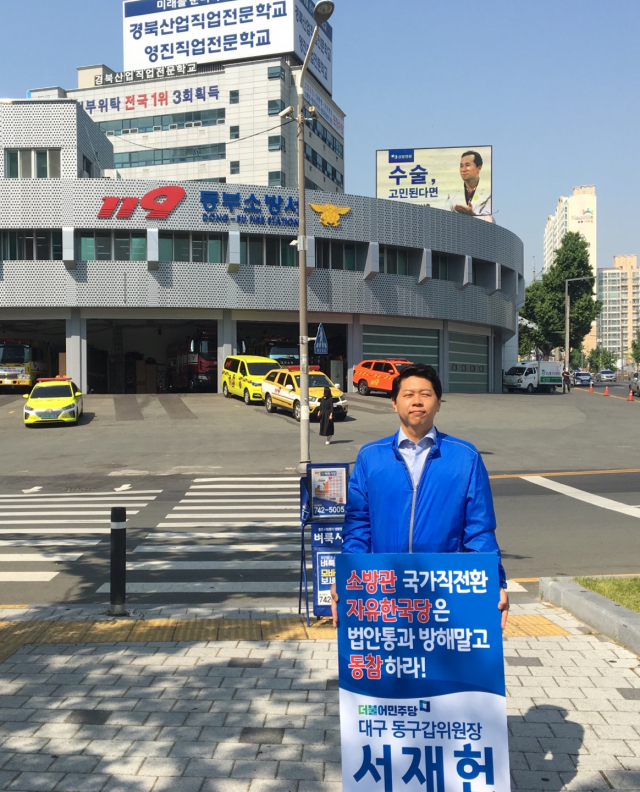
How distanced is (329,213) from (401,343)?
921 centimetres

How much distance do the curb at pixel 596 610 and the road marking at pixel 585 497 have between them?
567 cm

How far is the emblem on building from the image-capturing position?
140 ft

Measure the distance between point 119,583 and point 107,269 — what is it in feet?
113

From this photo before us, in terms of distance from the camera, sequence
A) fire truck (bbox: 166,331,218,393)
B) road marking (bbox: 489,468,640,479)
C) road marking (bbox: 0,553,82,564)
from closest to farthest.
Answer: road marking (bbox: 0,553,82,564) < road marking (bbox: 489,468,640,479) < fire truck (bbox: 166,331,218,393)

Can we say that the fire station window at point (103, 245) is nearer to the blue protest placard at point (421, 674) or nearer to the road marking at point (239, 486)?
the road marking at point (239, 486)

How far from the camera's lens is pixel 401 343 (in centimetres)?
4719

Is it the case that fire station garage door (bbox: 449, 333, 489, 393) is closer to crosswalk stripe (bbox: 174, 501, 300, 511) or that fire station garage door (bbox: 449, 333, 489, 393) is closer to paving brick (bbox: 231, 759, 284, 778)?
crosswalk stripe (bbox: 174, 501, 300, 511)

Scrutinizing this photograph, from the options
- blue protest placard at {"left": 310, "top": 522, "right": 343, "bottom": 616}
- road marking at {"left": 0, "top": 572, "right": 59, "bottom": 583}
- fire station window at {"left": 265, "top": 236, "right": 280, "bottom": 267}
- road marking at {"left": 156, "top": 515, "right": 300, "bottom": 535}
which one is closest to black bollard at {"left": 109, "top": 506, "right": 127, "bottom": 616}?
blue protest placard at {"left": 310, "top": 522, "right": 343, "bottom": 616}

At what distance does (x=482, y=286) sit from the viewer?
51438mm

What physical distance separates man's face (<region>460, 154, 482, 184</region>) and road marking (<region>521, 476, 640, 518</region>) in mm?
50970

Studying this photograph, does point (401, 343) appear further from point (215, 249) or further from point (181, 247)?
point (181, 247)

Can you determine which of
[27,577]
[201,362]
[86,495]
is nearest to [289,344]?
[201,362]

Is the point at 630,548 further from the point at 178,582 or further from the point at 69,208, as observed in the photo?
the point at 69,208

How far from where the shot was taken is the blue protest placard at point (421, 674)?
3203 millimetres
